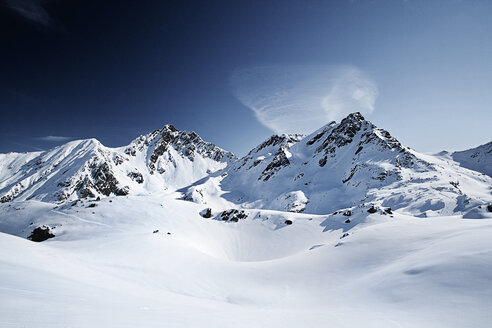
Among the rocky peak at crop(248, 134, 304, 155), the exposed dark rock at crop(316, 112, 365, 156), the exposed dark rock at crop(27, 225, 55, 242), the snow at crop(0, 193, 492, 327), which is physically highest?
the rocky peak at crop(248, 134, 304, 155)

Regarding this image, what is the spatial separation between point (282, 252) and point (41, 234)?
3516 cm

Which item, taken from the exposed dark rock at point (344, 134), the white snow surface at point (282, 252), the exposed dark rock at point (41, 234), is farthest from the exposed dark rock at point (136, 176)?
the exposed dark rock at point (41, 234)

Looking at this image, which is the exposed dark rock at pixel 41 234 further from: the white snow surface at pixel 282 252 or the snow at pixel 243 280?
the snow at pixel 243 280

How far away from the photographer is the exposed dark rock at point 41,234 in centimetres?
2681

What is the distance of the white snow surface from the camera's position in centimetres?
582

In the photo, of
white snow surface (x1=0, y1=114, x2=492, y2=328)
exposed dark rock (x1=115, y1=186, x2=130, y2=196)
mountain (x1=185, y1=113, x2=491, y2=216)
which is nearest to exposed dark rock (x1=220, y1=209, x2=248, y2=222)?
white snow surface (x1=0, y1=114, x2=492, y2=328)

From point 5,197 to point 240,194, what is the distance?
141 metres

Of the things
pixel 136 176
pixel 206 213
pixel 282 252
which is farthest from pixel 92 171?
pixel 282 252

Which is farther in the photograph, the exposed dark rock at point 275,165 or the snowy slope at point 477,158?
the exposed dark rock at point 275,165

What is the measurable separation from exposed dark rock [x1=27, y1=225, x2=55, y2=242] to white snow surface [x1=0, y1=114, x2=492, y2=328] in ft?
2.13

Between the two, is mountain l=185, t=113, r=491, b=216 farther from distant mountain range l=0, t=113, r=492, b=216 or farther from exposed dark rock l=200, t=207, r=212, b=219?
exposed dark rock l=200, t=207, r=212, b=219

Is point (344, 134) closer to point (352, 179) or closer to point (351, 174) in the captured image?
point (351, 174)

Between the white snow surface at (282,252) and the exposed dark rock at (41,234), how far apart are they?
649 millimetres

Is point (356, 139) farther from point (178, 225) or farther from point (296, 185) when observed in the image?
point (178, 225)
